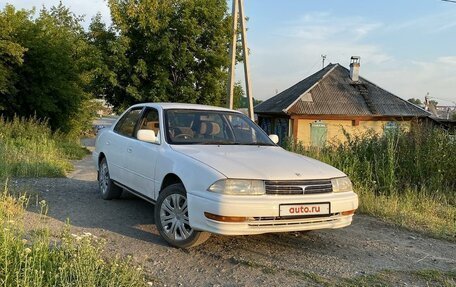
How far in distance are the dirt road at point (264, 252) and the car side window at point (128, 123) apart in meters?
1.15

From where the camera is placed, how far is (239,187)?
4.46m

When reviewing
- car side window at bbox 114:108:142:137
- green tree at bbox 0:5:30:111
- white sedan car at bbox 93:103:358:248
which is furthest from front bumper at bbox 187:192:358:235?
green tree at bbox 0:5:30:111

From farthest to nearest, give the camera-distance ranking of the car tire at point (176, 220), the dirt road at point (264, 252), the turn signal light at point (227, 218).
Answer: the car tire at point (176, 220) < the turn signal light at point (227, 218) < the dirt road at point (264, 252)

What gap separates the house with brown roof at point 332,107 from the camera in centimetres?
2942

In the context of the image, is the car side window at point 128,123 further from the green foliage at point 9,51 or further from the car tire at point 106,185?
the green foliage at point 9,51

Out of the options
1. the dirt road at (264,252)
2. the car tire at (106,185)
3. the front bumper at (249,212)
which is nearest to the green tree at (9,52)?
the car tire at (106,185)

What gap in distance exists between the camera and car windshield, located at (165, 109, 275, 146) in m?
5.75

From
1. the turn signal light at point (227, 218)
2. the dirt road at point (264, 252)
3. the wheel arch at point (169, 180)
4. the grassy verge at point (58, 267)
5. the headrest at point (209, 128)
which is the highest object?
the headrest at point (209, 128)

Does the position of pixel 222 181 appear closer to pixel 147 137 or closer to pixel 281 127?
pixel 147 137

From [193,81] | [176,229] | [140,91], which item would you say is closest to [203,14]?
[193,81]

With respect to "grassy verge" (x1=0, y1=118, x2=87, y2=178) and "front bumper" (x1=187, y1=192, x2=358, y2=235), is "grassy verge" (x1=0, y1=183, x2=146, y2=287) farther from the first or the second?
"grassy verge" (x1=0, y1=118, x2=87, y2=178)

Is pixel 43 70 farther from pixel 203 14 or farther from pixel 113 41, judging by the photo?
pixel 203 14

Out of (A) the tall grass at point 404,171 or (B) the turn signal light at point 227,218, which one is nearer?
(B) the turn signal light at point 227,218

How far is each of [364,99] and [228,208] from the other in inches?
1139
